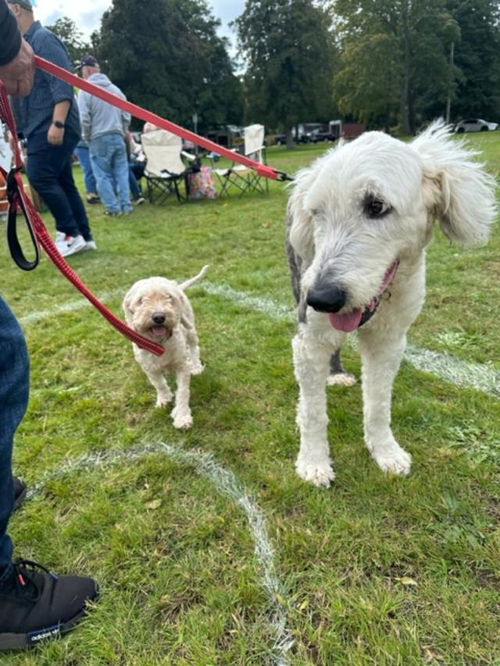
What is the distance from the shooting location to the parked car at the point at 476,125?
51.2 m

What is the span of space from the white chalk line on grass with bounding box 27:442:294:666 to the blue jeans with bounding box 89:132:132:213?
8.61 metres

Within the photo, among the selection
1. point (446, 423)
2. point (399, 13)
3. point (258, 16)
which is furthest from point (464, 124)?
point (446, 423)

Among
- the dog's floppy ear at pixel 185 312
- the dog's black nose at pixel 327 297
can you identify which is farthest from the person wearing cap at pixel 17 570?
the dog's floppy ear at pixel 185 312

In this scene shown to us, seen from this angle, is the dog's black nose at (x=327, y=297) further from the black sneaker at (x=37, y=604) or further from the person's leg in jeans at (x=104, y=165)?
the person's leg in jeans at (x=104, y=165)

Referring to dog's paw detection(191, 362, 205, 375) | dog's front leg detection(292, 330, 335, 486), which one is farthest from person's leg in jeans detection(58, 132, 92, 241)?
dog's front leg detection(292, 330, 335, 486)

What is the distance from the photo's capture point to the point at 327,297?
1.82m

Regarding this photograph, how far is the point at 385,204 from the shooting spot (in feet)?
6.13

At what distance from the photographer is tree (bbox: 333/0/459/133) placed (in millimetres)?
41219

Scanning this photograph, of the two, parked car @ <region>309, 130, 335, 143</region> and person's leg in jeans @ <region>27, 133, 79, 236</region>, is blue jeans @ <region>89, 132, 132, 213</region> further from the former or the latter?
parked car @ <region>309, 130, 335, 143</region>

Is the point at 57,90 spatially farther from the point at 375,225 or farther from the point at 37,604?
the point at 37,604

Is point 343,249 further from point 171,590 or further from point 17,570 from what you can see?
point 17,570

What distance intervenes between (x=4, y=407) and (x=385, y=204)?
5.59ft

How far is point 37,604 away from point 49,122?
19.9 feet

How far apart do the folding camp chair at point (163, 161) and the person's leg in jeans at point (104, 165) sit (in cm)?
196
